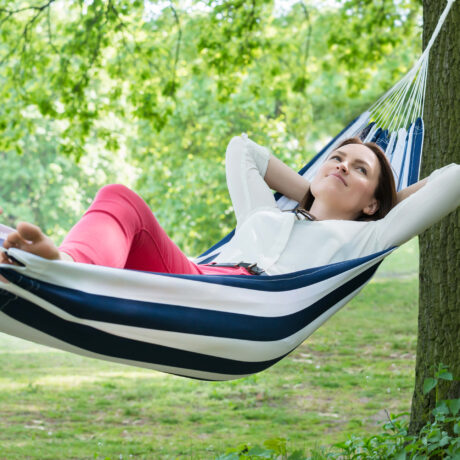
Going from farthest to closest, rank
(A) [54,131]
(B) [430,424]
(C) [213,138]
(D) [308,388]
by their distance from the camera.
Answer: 1. (A) [54,131]
2. (C) [213,138]
3. (D) [308,388]
4. (B) [430,424]

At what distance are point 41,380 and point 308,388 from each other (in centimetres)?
197

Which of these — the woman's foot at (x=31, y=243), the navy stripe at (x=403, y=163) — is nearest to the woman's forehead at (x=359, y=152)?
the navy stripe at (x=403, y=163)

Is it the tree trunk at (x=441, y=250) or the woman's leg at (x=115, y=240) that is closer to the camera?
the woman's leg at (x=115, y=240)

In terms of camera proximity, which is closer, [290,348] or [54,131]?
[290,348]

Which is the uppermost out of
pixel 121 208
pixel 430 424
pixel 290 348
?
pixel 121 208

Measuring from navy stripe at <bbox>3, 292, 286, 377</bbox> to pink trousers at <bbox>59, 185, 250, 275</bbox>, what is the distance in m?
0.15

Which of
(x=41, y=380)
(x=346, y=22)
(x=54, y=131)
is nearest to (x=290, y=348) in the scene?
(x=41, y=380)

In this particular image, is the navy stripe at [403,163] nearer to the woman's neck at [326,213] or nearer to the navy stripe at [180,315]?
the woman's neck at [326,213]

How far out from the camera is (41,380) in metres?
5.30

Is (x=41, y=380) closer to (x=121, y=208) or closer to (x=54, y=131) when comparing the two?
(x=121, y=208)

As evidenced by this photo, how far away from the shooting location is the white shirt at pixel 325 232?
6.66ft

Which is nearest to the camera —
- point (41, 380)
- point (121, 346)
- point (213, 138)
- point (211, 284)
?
point (121, 346)

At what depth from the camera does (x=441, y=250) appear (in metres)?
2.52

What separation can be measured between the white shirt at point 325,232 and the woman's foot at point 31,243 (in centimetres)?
89
